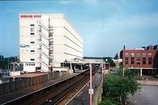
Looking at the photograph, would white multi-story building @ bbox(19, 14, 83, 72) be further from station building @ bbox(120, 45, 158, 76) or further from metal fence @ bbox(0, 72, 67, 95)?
metal fence @ bbox(0, 72, 67, 95)

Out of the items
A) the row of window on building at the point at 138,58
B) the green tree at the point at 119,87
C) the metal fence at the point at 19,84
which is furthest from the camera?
the row of window on building at the point at 138,58

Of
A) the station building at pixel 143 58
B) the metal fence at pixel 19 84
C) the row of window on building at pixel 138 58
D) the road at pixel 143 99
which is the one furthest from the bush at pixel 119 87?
the row of window on building at pixel 138 58

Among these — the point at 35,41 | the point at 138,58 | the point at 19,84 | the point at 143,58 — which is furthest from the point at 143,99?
the point at 143,58

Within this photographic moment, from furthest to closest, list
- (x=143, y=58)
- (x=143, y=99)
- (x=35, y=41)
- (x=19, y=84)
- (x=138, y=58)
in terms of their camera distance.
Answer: (x=143, y=58) < (x=138, y=58) < (x=35, y=41) < (x=143, y=99) < (x=19, y=84)

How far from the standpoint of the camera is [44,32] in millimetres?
70188

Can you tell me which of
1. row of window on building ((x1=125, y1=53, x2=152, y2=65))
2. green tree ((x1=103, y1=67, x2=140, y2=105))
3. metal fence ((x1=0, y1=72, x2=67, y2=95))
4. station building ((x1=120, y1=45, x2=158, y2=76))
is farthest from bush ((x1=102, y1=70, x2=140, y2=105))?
row of window on building ((x1=125, y1=53, x2=152, y2=65))

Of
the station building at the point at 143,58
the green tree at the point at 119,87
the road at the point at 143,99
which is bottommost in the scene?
the road at the point at 143,99

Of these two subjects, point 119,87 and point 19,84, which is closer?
point 119,87

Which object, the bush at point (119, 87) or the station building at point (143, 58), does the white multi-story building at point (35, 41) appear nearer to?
the station building at point (143, 58)

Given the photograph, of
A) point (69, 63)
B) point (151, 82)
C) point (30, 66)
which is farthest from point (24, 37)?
point (151, 82)

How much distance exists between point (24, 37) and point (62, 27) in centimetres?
1098

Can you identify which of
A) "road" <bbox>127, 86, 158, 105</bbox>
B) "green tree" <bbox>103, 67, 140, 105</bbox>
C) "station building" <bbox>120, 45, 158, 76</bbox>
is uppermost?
"station building" <bbox>120, 45, 158, 76</bbox>

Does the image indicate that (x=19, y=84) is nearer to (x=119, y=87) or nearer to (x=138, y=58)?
(x=119, y=87)

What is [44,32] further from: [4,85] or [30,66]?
[4,85]
